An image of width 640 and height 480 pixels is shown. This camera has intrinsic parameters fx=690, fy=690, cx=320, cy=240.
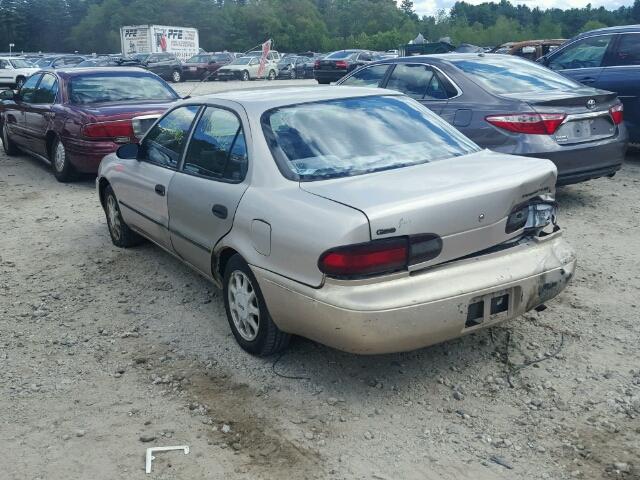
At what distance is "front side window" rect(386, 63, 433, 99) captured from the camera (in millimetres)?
7367

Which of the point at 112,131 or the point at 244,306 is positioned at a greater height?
the point at 112,131

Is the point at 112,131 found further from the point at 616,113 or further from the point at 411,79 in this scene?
the point at 616,113

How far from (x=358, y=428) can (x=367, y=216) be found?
1.00 m

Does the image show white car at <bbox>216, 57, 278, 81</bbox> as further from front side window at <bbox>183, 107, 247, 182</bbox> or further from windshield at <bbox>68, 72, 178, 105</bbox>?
front side window at <bbox>183, 107, 247, 182</bbox>

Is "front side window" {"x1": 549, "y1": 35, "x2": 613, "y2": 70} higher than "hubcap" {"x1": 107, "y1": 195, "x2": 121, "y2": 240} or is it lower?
higher

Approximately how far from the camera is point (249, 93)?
4559mm

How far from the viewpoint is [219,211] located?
13.1 ft

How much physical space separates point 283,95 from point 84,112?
16.4 ft

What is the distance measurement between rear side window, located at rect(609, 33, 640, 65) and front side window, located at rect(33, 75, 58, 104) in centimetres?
747

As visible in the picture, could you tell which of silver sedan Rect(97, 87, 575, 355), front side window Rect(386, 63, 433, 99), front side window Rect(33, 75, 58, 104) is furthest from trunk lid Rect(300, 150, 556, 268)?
front side window Rect(33, 75, 58, 104)

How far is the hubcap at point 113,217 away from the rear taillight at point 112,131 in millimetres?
2356

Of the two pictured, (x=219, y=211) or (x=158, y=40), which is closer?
(x=219, y=211)

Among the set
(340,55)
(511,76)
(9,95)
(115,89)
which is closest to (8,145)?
(9,95)

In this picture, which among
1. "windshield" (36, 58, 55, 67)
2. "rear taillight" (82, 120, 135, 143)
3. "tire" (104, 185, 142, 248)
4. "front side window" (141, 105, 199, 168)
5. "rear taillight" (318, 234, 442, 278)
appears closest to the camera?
"rear taillight" (318, 234, 442, 278)
